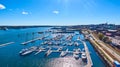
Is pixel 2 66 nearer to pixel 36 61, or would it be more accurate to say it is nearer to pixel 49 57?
pixel 36 61

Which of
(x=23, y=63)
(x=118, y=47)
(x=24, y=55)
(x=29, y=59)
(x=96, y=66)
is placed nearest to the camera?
(x=96, y=66)

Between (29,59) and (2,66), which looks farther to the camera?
(29,59)

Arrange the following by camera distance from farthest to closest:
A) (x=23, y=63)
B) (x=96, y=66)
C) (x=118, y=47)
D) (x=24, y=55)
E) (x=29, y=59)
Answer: (x=118, y=47)
(x=24, y=55)
(x=29, y=59)
(x=23, y=63)
(x=96, y=66)

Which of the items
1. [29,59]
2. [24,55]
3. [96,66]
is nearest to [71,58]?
[96,66]

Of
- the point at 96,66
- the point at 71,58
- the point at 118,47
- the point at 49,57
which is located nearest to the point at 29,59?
the point at 49,57

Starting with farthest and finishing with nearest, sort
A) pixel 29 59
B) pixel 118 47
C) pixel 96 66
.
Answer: pixel 118 47 < pixel 29 59 < pixel 96 66

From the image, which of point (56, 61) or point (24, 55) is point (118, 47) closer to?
point (56, 61)

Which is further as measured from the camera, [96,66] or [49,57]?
[49,57]
